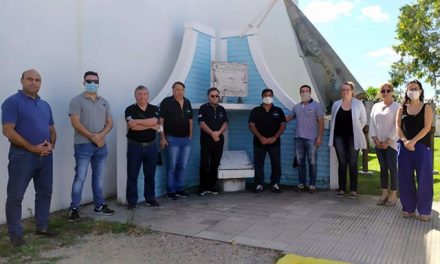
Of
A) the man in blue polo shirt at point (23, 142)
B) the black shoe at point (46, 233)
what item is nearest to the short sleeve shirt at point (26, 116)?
the man in blue polo shirt at point (23, 142)

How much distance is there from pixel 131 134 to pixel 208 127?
59.0 inches

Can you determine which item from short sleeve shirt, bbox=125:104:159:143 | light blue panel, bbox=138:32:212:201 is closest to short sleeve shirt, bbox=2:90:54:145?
short sleeve shirt, bbox=125:104:159:143

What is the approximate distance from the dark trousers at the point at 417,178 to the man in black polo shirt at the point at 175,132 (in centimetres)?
331

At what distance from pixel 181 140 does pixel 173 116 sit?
432 mm

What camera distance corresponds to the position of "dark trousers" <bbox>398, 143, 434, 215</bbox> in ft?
17.4

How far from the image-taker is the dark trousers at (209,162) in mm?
7109

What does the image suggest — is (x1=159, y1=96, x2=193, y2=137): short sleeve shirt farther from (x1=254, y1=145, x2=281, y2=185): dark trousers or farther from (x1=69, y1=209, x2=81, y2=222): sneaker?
(x1=69, y1=209, x2=81, y2=222): sneaker

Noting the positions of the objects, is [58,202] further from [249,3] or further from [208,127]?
[249,3]

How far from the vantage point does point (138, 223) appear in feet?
17.5

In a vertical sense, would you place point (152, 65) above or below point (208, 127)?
above

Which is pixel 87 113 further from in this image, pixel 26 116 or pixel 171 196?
pixel 171 196

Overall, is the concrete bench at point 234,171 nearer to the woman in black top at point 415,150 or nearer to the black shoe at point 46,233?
the woman in black top at point 415,150

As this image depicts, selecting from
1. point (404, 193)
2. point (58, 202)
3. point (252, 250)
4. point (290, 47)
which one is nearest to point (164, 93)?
point (58, 202)

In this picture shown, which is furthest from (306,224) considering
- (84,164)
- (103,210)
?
(84,164)
